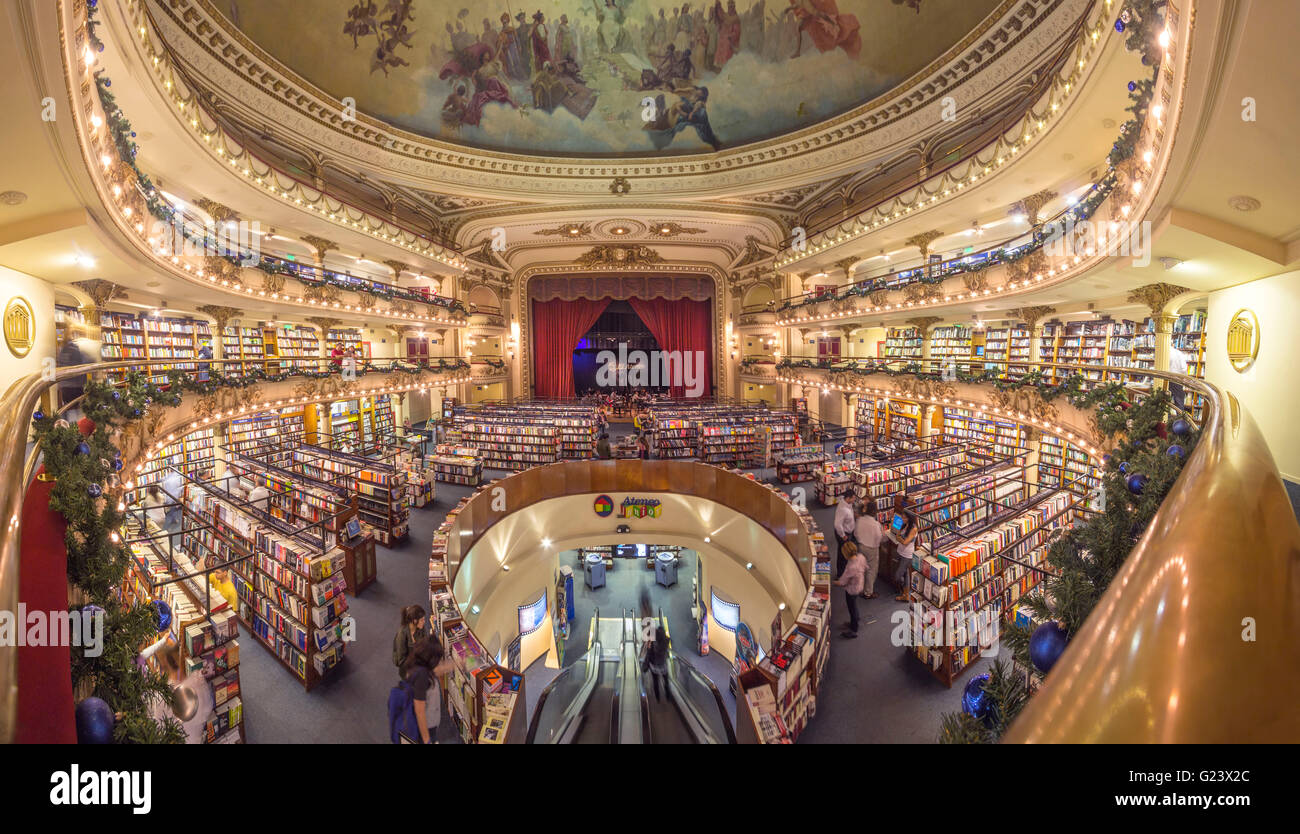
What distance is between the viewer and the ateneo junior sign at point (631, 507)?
1036 centimetres

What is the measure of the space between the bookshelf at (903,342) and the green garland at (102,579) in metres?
13.6

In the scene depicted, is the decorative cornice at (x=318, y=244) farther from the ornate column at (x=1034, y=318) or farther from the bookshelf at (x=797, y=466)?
the ornate column at (x=1034, y=318)

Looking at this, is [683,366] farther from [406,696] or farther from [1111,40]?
[406,696]

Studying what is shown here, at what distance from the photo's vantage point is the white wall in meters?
3.87

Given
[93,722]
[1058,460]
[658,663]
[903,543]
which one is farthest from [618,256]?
[93,722]

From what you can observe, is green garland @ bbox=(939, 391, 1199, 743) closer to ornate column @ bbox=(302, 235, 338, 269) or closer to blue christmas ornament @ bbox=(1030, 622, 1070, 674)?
blue christmas ornament @ bbox=(1030, 622, 1070, 674)

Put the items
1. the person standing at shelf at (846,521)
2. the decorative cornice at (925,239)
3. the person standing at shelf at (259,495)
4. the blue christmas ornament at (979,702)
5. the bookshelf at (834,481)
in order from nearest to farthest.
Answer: the blue christmas ornament at (979,702)
the person standing at shelf at (846,521)
the person standing at shelf at (259,495)
the bookshelf at (834,481)
the decorative cornice at (925,239)

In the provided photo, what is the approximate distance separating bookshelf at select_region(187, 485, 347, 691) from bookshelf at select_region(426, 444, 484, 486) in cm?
483

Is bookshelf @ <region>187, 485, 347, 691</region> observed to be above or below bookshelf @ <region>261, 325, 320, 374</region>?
below

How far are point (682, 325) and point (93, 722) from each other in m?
19.5

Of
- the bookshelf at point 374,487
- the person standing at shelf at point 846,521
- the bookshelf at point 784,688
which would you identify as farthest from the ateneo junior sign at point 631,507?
the bookshelf at point 784,688

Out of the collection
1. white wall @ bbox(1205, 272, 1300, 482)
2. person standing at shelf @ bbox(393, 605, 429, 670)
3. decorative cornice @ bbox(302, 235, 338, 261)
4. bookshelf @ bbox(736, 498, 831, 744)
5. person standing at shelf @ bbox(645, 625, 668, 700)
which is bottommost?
person standing at shelf @ bbox(645, 625, 668, 700)

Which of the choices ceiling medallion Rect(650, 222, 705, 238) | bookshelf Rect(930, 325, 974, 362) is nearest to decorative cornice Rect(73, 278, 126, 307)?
ceiling medallion Rect(650, 222, 705, 238)

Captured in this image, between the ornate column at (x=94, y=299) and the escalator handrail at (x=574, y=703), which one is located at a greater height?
the ornate column at (x=94, y=299)
